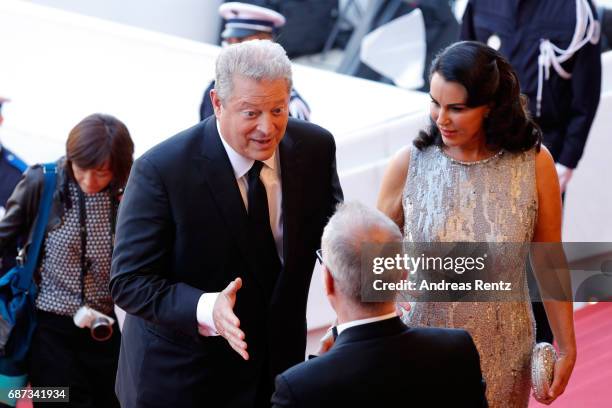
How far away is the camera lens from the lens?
3.77 meters

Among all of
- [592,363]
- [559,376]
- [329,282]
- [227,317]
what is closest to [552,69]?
→ [592,363]

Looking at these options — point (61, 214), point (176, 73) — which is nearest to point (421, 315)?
point (61, 214)

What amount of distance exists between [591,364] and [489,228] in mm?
2058

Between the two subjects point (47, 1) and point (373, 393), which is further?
point (47, 1)

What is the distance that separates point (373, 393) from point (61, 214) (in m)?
1.91

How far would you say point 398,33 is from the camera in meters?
8.80

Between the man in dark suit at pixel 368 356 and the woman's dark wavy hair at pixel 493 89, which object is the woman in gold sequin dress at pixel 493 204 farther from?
the man in dark suit at pixel 368 356

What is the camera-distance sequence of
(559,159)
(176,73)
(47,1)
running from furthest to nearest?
(47,1) → (176,73) → (559,159)

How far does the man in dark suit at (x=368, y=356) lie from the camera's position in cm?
212

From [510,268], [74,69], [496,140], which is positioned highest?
[496,140]

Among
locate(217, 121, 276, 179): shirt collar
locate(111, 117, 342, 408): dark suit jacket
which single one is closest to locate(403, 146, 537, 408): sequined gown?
locate(111, 117, 342, 408): dark suit jacket

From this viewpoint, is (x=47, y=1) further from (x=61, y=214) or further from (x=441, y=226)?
(x=441, y=226)

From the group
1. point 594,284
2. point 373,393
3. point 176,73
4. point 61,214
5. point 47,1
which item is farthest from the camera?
point 47,1

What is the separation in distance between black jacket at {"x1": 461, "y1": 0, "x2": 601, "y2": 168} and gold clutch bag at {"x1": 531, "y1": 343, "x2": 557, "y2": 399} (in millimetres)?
1907
